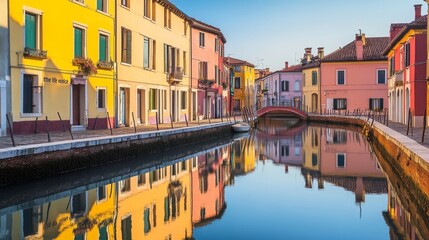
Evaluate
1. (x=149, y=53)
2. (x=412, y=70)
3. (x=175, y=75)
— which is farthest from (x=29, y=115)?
(x=412, y=70)

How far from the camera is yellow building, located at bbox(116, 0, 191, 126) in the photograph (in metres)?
26.6

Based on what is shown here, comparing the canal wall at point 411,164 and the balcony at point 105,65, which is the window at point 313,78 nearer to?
the canal wall at point 411,164

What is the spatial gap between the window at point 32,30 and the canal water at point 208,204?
568 centimetres

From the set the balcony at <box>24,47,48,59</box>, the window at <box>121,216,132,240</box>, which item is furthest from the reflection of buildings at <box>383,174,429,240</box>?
the balcony at <box>24,47,48,59</box>

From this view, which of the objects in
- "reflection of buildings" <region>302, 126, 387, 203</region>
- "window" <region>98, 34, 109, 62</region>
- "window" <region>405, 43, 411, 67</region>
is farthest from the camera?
"window" <region>405, 43, 411, 67</region>

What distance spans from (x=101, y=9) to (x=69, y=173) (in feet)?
37.0

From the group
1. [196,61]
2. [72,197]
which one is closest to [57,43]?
[72,197]

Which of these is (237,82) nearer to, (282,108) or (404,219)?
(282,108)

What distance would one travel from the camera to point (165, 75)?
32.7 metres

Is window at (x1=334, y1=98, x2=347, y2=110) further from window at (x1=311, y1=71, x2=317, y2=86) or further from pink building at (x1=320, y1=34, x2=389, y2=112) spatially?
window at (x1=311, y1=71, x2=317, y2=86)

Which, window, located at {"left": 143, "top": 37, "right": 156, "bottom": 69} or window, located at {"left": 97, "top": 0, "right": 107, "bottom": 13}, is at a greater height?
window, located at {"left": 97, "top": 0, "right": 107, "bottom": 13}

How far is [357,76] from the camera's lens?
53344 millimetres

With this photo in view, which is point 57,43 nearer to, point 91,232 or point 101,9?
point 101,9

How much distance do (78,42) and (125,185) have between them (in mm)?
9802
